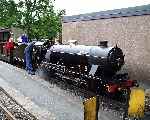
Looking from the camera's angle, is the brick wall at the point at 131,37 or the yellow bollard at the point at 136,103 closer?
the yellow bollard at the point at 136,103

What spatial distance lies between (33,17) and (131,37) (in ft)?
109

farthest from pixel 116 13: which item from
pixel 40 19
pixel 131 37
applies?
pixel 40 19

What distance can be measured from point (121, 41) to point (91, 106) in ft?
41.0

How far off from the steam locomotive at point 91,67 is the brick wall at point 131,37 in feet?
13.4

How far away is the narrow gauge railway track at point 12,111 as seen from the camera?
10462mm

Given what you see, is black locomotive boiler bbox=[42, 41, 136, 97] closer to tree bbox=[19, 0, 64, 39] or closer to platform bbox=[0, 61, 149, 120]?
platform bbox=[0, 61, 149, 120]

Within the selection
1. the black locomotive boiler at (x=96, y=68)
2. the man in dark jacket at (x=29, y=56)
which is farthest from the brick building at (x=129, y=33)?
the man in dark jacket at (x=29, y=56)

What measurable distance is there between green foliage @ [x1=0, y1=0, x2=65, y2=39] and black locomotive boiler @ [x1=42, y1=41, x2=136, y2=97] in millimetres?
33955

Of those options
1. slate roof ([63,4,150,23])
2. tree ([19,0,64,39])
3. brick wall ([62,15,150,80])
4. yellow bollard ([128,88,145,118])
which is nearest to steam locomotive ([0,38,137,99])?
yellow bollard ([128,88,145,118])

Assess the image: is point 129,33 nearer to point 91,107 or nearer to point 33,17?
point 91,107

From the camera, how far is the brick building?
18297 millimetres

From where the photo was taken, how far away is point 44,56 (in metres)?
19.3

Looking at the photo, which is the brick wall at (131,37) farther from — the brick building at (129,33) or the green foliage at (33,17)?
the green foliage at (33,17)

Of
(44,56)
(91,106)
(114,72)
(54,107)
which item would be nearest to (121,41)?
(44,56)
